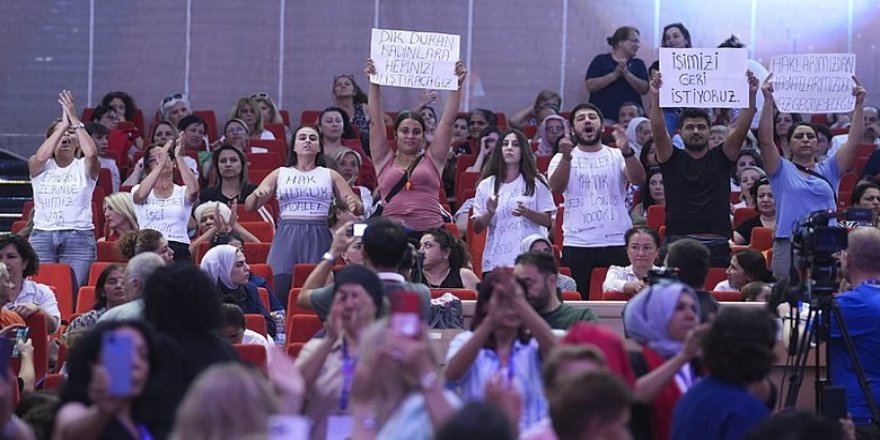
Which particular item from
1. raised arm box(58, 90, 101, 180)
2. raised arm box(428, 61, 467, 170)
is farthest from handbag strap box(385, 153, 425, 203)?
raised arm box(58, 90, 101, 180)

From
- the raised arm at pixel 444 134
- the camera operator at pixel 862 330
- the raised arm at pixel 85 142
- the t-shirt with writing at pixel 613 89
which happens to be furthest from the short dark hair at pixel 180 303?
the t-shirt with writing at pixel 613 89

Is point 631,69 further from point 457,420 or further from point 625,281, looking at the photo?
point 457,420

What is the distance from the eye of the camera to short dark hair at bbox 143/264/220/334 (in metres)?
5.23

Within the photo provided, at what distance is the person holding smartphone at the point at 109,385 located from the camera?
4449 millimetres

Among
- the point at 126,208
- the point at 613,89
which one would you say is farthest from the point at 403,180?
the point at 613,89

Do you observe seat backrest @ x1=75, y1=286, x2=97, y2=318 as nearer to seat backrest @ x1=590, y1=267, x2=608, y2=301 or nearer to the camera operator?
seat backrest @ x1=590, y1=267, x2=608, y2=301

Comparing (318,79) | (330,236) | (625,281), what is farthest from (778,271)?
(318,79)

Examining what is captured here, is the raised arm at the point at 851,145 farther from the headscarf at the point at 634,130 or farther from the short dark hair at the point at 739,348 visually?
the short dark hair at the point at 739,348

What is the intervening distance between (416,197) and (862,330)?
3.64 metres

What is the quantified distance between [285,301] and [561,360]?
5303 millimetres

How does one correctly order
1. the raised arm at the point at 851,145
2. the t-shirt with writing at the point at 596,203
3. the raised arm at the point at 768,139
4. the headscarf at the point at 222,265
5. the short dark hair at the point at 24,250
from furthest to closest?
the t-shirt with writing at the point at 596,203 → the raised arm at the point at 851,145 → the raised arm at the point at 768,139 → the headscarf at the point at 222,265 → the short dark hair at the point at 24,250

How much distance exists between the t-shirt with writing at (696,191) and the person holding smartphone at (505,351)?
164 inches

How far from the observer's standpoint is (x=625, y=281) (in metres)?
8.82

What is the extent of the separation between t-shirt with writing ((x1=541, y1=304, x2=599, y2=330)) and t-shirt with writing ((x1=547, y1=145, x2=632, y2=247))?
3705 millimetres
